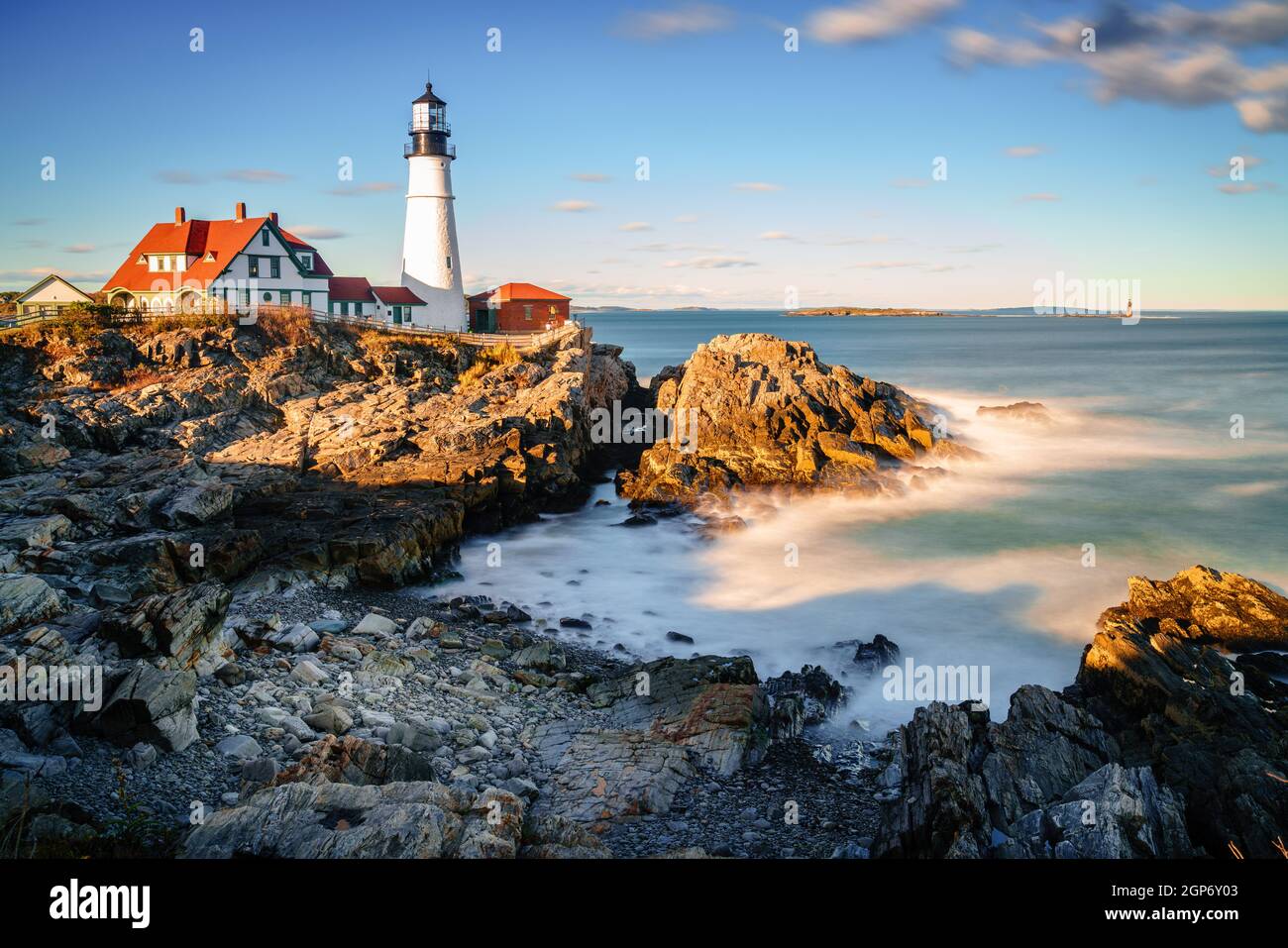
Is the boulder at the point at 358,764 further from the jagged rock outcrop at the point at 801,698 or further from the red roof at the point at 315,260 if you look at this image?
the red roof at the point at 315,260

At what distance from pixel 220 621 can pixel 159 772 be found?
10.2 feet

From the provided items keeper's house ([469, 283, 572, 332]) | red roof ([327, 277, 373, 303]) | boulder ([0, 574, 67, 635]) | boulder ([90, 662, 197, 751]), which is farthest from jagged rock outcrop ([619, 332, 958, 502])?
boulder ([90, 662, 197, 751])

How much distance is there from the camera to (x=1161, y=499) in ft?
82.1

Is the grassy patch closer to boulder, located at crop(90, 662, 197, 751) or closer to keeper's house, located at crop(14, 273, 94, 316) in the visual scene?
keeper's house, located at crop(14, 273, 94, 316)

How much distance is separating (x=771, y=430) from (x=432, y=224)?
59.4 feet

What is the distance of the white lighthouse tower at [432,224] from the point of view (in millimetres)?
35406

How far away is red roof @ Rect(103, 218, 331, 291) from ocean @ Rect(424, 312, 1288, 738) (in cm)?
1799

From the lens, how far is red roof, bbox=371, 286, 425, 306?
119ft

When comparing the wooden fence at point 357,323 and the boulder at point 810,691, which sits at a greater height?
the wooden fence at point 357,323

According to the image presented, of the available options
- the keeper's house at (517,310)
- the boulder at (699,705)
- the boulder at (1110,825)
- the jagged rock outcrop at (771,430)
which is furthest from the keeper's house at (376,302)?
the boulder at (1110,825)

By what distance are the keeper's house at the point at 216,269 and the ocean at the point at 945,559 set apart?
16.5m

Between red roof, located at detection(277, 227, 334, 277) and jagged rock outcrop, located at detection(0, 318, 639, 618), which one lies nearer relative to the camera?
jagged rock outcrop, located at detection(0, 318, 639, 618)
